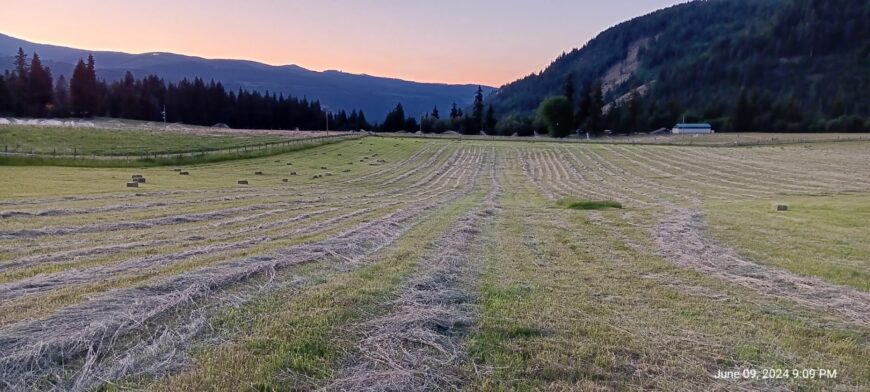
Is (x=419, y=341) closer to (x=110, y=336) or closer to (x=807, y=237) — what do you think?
(x=110, y=336)

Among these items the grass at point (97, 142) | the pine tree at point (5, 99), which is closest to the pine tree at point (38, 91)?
the pine tree at point (5, 99)

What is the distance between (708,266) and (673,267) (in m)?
0.84

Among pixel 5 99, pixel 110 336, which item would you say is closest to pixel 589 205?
pixel 110 336

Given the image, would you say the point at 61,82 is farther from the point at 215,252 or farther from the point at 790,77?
the point at 790,77

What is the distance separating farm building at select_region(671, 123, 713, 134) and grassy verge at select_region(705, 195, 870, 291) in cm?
10171

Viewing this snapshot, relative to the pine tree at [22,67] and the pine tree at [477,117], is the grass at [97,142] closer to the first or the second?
the pine tree at [22,67]

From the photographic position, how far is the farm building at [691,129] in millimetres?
117000

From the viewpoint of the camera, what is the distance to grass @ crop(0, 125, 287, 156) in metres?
48.0

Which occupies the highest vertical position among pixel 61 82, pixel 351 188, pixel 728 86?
pixel 728 86

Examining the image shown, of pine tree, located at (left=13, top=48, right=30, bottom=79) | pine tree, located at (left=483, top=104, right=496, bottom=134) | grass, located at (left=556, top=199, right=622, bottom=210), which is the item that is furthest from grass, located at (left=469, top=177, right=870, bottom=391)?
pine tree, located at (left=13, top=48, right=30, bottom=79)

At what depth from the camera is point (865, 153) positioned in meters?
63.6

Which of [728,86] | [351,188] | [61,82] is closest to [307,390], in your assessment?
[351,188]

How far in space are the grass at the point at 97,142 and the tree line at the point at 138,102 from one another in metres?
50.9

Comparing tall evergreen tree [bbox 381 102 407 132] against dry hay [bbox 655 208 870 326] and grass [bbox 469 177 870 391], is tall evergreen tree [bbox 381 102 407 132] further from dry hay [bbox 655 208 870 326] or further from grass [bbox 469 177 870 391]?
grass [bbox 469 177 870 391]
